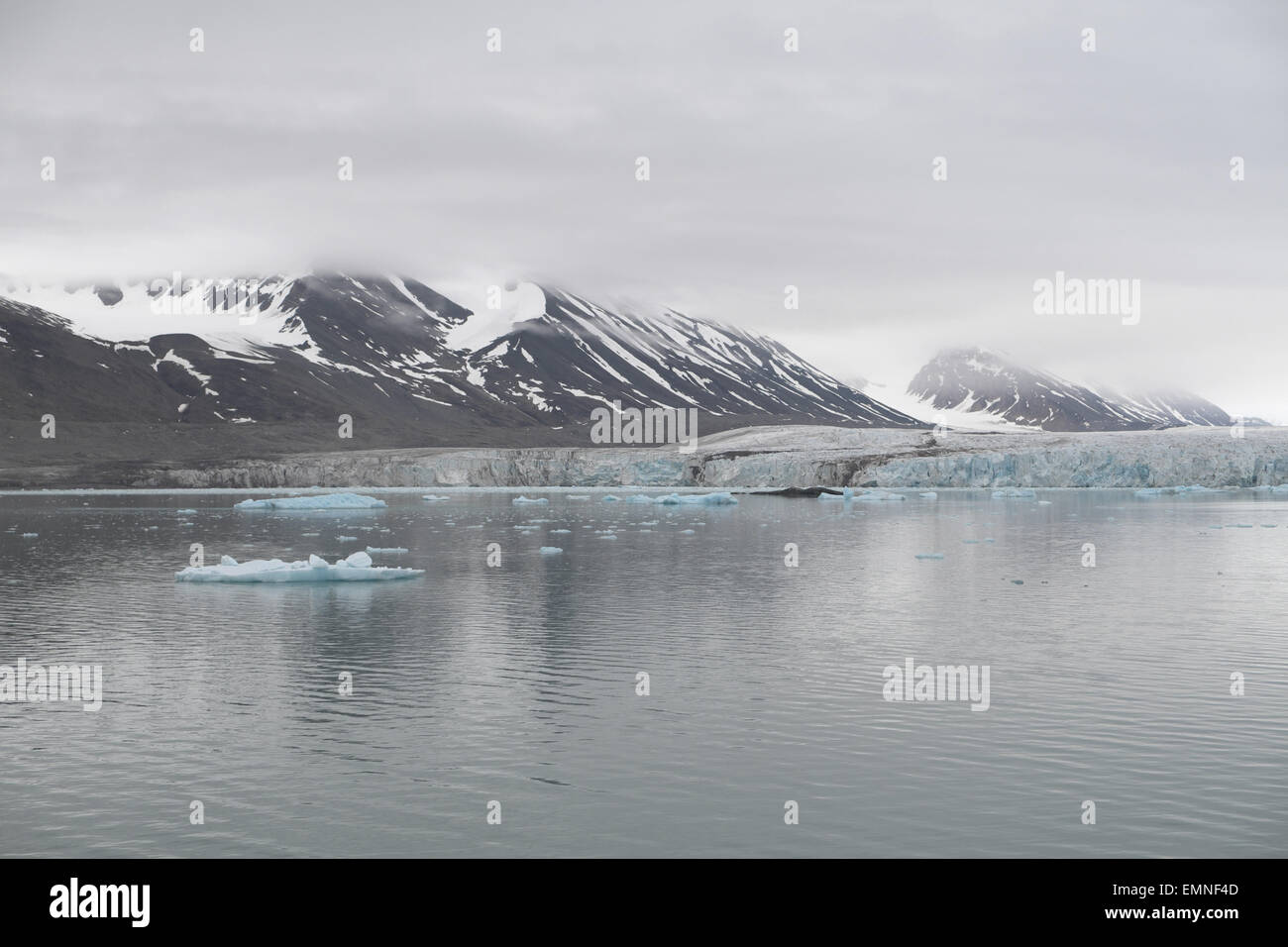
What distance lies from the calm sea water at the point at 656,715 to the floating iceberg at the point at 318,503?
35611 mm

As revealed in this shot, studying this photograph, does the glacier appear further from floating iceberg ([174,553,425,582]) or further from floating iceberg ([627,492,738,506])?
floating iceberg ([174,553,425,582])

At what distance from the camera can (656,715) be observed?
15.5 m

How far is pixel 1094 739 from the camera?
550 inches

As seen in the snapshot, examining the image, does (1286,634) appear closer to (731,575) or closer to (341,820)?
(731,575)

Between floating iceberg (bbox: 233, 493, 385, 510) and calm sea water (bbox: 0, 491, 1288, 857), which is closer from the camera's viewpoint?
calm sea water (bbox: 0, 491, 1288, 857)

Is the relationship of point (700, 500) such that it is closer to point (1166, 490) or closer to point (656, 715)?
point (1166, 490)

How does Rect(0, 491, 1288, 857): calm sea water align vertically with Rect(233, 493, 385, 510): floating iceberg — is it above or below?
below

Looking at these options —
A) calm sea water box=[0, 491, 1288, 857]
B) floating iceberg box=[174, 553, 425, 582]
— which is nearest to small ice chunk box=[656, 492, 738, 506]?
calm sea water box=[0, 491, 1288, 857]

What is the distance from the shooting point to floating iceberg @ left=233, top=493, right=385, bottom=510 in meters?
70.3

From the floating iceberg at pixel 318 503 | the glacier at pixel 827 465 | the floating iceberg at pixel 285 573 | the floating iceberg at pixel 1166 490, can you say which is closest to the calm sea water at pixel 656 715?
the floating iceberg at pixel 285 573

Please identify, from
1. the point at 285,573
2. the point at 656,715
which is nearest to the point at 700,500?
the point at 285,573

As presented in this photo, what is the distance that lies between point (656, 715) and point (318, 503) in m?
57.7

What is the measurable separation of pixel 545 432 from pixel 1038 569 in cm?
16360

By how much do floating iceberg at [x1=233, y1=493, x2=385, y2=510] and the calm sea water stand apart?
117ft
